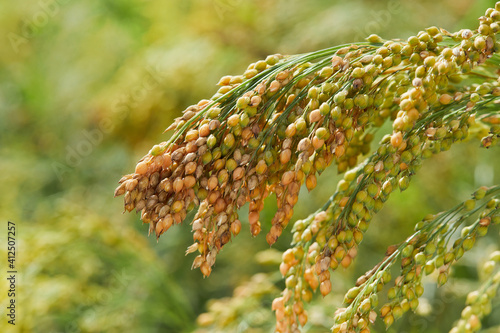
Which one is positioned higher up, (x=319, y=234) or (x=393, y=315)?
(x=319, y=234)

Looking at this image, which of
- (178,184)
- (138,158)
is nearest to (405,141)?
(178,184)

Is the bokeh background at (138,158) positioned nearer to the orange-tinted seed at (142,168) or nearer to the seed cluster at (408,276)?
the seed cluster at (408,276)

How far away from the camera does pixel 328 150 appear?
803 mm

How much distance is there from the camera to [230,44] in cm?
287

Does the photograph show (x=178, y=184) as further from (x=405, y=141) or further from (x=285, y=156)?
(x=405, y=141)

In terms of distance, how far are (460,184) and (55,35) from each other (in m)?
3.07

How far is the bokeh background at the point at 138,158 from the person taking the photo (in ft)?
6.07

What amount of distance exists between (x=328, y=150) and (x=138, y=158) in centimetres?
219

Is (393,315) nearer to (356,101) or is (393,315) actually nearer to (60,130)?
(356,101)

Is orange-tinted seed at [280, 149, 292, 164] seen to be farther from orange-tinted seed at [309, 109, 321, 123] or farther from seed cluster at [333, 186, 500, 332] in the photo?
seed cluster at [333, 186, 500, 332]

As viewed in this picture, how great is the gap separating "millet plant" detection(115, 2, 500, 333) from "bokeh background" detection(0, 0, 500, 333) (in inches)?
22.1

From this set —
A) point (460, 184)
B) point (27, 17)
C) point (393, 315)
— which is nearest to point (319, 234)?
point (393, 315)

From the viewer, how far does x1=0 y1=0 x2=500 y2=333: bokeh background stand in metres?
1.85

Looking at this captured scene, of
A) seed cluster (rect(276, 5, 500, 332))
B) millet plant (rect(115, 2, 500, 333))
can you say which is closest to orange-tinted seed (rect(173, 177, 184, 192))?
millet plant (rect(115, 2, 500, 333))
